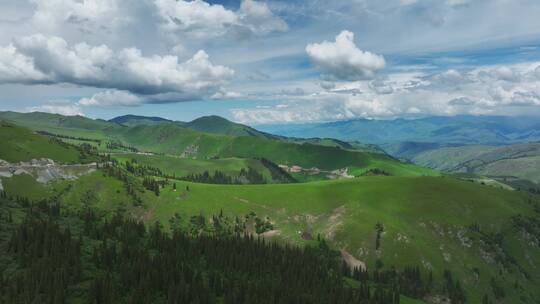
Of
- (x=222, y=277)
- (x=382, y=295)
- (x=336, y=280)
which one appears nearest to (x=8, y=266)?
(x=222, y=277)

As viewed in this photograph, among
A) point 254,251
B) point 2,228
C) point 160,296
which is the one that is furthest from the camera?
point 254,251

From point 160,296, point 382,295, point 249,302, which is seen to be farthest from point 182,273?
point 382,295

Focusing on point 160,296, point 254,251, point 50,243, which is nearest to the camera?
point 160,296

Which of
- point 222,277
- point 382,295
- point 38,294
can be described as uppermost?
point 38,294

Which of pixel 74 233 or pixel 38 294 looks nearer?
pixel 38 294

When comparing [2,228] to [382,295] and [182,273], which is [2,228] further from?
[382,295]

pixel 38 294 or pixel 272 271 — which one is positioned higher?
pixel 38 294

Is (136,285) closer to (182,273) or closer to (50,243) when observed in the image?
(182,273)

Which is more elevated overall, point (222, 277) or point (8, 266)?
point (8, 266)

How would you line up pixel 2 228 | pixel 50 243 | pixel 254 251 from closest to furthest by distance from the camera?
pixel 50 243
pixel 2 228
pixel 254 251
